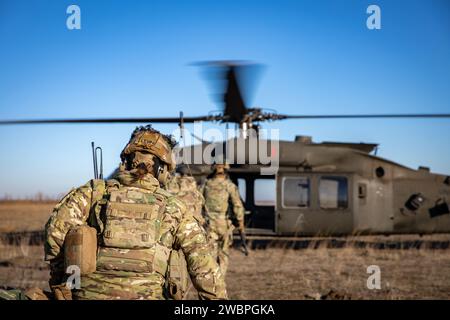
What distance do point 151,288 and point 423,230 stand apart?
399 inches

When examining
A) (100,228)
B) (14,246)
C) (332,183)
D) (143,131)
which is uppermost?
(143,131)

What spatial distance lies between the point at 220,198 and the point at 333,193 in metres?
4.25

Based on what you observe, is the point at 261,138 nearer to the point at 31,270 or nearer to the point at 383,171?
the point at 383,171

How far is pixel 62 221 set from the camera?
3020 mm

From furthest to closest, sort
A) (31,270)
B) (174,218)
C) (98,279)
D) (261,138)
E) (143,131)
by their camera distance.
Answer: (261,138)
(31,270)
(143,131)
(174,218)
(98,279)

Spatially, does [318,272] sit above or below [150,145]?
below

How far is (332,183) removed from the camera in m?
11.5

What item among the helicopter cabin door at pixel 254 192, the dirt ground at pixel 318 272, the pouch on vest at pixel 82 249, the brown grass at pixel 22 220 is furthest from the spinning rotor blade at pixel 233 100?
the brown grass at pixel 22 220

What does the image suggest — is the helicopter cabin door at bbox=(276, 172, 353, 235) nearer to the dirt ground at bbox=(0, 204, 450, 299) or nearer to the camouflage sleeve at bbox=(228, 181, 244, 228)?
the dirt ground at bbox=(0, 204, 450, 299)

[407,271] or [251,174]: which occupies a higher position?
[251,174]

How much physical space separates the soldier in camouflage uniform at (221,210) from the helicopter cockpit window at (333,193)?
136 inches

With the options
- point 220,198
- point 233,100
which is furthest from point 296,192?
point 233,100

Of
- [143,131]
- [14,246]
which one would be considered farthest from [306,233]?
[143,131]

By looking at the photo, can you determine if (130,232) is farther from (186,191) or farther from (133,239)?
(186,191)
